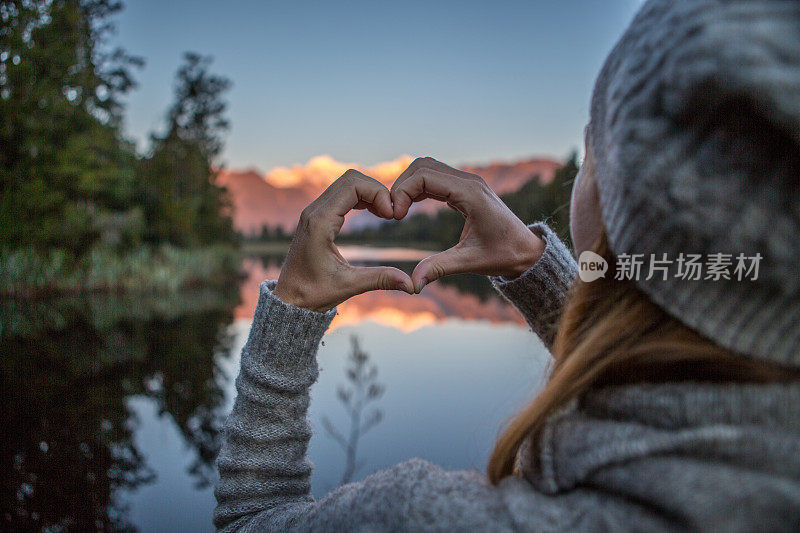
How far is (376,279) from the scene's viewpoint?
956 mm

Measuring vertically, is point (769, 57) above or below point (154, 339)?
above

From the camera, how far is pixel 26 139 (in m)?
11.7

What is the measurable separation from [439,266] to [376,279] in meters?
0.13

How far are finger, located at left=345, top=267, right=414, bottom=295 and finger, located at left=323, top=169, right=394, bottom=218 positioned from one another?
11 cm

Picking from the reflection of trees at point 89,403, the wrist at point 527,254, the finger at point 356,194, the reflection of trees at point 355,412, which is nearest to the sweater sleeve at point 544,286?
the wrist at point 527,254

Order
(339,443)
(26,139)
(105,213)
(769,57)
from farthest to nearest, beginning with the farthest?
(105,213) → (26,139) → (339,443) → (769,57)

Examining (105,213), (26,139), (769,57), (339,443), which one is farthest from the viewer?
(105,213)

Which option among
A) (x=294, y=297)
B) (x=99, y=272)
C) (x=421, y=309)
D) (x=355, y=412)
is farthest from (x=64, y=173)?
(x=294, y=297)

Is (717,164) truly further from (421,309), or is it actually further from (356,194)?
(421,309)

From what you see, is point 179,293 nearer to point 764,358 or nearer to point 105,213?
point 105,213

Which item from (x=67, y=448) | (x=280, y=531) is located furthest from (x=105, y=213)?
(x=280, y=531)

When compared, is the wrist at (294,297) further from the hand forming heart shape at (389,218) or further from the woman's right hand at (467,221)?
the woman's right hand at (467,221)

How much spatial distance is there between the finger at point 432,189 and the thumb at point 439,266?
0.10 metres

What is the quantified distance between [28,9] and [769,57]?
16.1m
